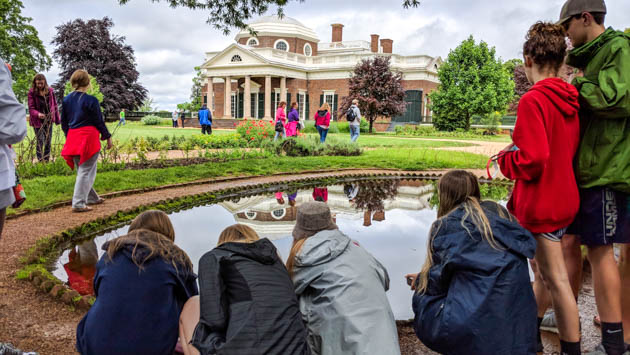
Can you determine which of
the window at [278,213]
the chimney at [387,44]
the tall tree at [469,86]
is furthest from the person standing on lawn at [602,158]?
the chimney at [387,44]

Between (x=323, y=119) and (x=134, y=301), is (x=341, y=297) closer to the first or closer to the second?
(x=134, y=301)

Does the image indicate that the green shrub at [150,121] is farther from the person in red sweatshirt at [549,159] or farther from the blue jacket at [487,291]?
the blue jacket at [487,291]

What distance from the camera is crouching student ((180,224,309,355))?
1838mm

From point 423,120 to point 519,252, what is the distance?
38167mm

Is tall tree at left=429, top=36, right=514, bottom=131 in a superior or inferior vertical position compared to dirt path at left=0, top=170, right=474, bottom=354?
superior

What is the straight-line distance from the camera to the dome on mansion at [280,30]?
45.0 meters

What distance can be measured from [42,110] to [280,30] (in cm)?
3847

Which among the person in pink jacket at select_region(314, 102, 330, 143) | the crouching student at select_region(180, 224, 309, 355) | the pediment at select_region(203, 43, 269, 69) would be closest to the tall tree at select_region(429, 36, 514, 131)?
the pediment at select_region(203, 43, 269, 69)

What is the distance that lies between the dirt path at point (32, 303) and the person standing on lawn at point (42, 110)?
3.24 metres

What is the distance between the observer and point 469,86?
33906 mm

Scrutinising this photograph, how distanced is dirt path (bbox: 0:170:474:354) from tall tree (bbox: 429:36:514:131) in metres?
31.5

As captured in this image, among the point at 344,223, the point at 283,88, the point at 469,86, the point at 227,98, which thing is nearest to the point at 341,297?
the point at 344,223

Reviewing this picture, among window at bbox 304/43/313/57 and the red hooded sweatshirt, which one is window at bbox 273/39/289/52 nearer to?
window at bbox 304/43/313/57

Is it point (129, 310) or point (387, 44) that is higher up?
point (387, 44)
